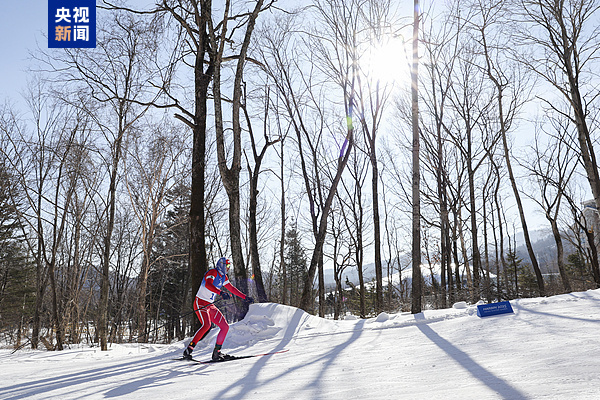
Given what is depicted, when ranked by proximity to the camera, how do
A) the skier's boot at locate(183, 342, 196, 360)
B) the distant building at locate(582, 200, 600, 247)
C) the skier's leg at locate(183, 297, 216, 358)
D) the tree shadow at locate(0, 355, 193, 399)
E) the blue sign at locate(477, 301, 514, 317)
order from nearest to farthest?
the tree shadow at locate(0, 355, 193, 399)
the blue sign at locate(477, 301, 514, 317)
the skier's boot at locate(183, 342, 196, 360)
the skier's leg at locate(183, 297, 216, 358)
the distant building at locate(582, 200, 600, 247)

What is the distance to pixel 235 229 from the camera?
970 centimetres

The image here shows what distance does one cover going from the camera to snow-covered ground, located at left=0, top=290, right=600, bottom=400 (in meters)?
2.79

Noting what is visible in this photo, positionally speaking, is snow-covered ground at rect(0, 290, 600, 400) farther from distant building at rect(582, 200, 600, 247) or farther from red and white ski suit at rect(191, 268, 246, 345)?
Answer: distant building at rect(582, 200, 600, 247)

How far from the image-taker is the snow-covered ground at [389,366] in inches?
110

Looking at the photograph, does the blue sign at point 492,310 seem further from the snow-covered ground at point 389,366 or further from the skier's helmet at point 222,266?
the skier's helmet at point 222,266

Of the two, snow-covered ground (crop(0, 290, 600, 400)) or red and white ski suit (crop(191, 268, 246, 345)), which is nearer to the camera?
snow-covered ground (crop(0, 290, 600, 400))

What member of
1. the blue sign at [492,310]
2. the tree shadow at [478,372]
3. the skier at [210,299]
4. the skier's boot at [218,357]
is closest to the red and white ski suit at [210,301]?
the skier at [210,299]

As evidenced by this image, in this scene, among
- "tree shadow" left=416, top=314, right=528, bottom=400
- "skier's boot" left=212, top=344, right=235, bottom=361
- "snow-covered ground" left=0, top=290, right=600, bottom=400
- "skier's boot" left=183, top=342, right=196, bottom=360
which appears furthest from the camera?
"skier's boot" left=183, top=342, right=196, bottom=360

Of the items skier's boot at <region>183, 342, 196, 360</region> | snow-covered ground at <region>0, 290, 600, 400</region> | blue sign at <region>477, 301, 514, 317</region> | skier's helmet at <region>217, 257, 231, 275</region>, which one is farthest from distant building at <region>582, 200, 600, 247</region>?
skier's boot at <region>183, 342, 196, 360</region>

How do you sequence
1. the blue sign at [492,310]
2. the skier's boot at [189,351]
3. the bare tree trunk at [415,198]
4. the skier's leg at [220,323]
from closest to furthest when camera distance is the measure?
the blue sign at [492,310] < the skier's leg at [220,323] < the skier's boot at [189,351] < the bare tree trunk at [415,198]

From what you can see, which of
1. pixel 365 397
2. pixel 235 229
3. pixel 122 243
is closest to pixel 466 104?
pixel 235 229

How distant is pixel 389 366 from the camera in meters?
3.84

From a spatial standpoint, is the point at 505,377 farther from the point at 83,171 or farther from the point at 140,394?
the point at 83,171

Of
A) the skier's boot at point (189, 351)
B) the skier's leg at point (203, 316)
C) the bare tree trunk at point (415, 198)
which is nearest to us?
the skier's boot at point (189, 351)
